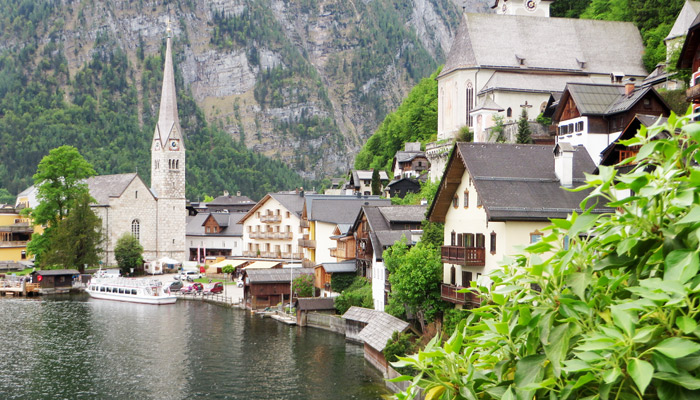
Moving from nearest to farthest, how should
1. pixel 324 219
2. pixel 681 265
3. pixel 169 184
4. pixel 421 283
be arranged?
pixel 681 265, pixel 421 283, pixel 324 219, pixel 169 184

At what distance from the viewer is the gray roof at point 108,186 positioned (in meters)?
99.2

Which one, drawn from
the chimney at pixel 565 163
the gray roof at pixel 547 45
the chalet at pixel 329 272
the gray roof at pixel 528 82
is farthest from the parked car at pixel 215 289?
the chimney at pixel 565 163

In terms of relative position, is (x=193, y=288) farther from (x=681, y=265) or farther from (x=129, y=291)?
(x=681, y=265)

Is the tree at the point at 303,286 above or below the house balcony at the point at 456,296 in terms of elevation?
below

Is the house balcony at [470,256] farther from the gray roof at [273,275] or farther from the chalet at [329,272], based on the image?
the gray roof at [273,275]

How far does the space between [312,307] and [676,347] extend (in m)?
49.6

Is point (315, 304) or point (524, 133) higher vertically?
point (524, 133)

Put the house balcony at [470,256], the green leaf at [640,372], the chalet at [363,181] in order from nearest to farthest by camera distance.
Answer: the green leaf at [640,372], the house balcony at [470,256], the chalet at [363,181]

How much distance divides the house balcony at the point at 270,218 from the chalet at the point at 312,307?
30822mm

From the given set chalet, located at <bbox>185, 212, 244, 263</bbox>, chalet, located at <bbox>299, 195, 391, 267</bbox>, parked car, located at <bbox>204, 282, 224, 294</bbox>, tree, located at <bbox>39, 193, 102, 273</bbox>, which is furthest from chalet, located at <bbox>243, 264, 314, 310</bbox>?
chalet, located at <bbox>185, 212, 244, 263</bbox>

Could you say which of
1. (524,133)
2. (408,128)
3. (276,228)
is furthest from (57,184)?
(524,133)

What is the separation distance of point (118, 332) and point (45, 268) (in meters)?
35.9

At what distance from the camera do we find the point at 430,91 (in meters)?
110

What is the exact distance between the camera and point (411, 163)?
87.9 meters
